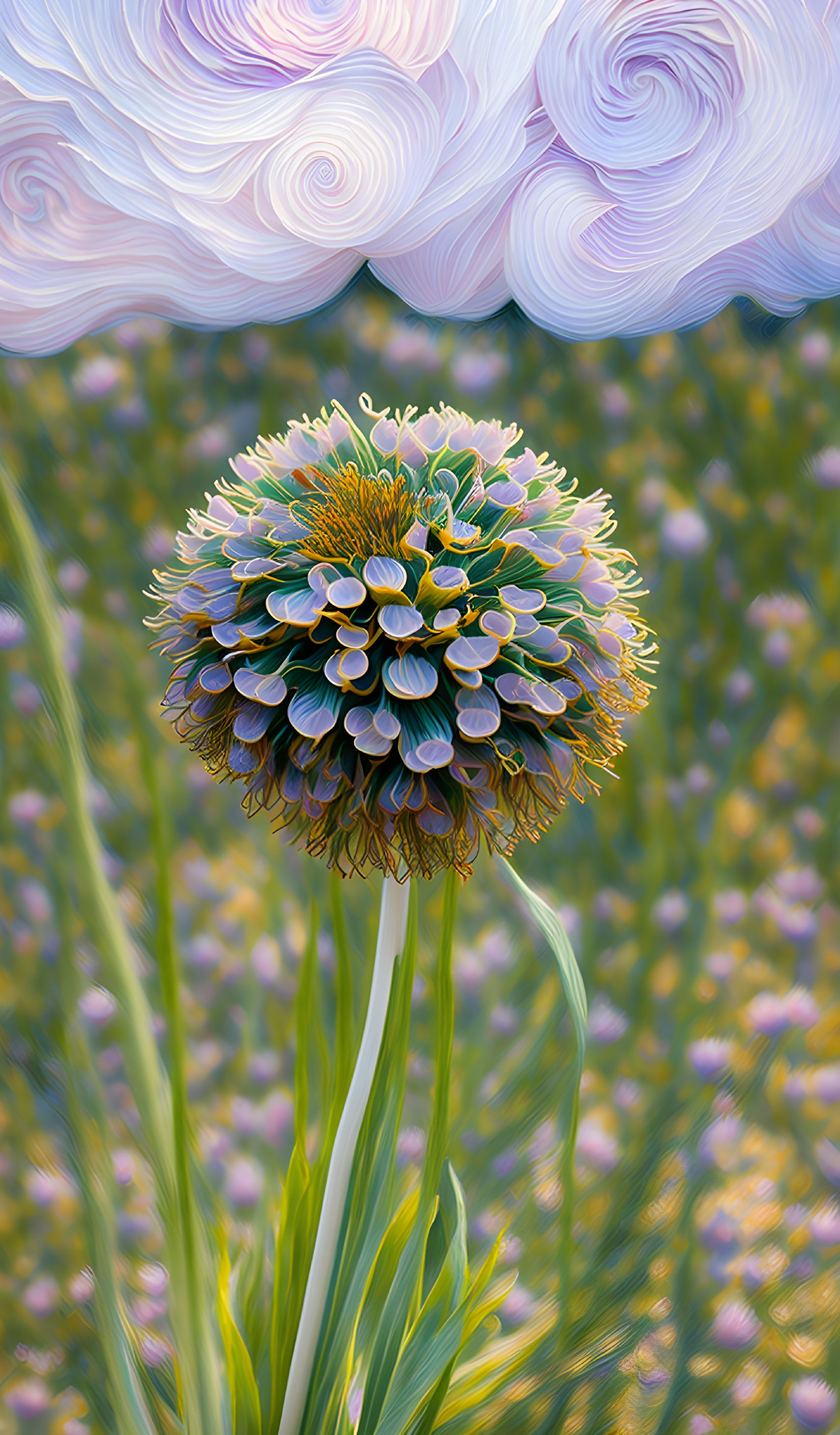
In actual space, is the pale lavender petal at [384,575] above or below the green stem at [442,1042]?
above

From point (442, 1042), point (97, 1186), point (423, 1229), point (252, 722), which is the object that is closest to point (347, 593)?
point (252, 722)

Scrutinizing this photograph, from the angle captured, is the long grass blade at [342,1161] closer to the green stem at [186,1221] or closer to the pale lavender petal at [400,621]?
the green stem at [186,1221]

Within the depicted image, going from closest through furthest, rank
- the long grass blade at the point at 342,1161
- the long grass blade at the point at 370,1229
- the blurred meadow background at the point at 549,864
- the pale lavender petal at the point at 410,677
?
1. the pale lavender petal at the point at 410,677
2. the long grass blade at the point at 342,1161
3. the long grass blade at the point at 370,1229
4. the blurred meadow background at the point at 549,864

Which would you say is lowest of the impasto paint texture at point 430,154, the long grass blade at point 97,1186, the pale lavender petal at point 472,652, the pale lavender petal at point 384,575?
the long grass blade at point 97,1186

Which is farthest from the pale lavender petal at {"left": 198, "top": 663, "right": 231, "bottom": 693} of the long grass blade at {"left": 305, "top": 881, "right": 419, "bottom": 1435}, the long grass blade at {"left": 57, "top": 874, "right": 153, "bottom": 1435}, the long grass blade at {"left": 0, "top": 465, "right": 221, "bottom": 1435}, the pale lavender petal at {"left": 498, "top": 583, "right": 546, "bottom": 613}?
the long grass blade at {"left": 57, "top": 874, "right": 153, "bottom": 1435}

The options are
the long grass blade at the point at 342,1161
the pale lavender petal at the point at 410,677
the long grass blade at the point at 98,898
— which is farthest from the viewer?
the long grass blade at the point at 98,898

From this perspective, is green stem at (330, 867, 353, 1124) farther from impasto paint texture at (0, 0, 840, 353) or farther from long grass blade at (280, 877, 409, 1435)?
impasto paint texture at (0, 0, 840, 353)

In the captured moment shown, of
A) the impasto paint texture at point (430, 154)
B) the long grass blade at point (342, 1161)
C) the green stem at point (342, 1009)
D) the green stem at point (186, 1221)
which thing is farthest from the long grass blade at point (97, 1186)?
the impasto paint texture at point (430, 154)

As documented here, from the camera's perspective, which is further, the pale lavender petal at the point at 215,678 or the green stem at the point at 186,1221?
the green stem at the point at 186,1221

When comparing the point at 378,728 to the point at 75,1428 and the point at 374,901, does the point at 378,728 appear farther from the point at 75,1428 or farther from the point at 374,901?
the point at 75,1428
